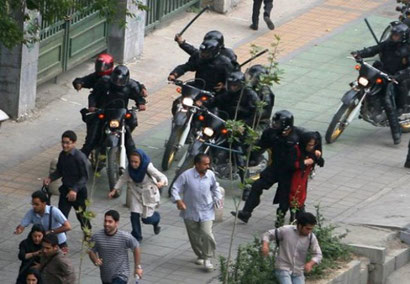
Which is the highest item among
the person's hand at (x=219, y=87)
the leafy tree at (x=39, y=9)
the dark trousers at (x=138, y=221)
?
the leafy tree at (x=39, y=9)

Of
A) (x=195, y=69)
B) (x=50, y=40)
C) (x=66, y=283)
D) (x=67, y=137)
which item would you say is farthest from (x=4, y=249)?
(x=50, y=40)

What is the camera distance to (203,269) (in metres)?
16.6

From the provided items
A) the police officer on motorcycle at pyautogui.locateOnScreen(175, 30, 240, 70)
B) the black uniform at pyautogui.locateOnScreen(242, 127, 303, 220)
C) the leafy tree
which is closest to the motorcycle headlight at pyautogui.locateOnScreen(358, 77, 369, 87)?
the police officer on motorcycle at pyautogui.locateOnScreen(175, 30, 240, 70)

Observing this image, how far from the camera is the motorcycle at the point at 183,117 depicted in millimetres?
19438

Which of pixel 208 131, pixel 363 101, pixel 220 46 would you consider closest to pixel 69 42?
pixel 220 46

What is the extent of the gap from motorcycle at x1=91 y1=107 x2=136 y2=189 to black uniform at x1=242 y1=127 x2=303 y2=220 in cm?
175

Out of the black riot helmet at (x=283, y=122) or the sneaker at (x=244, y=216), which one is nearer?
the black riot helmet at (x=283, y=122)

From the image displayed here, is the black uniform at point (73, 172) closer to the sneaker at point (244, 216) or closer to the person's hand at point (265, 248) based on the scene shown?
the sneaker at point (244, 216)

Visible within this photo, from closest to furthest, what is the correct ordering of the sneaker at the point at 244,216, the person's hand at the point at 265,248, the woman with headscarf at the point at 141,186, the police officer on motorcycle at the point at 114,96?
the person's hand at the point at 265,248 → the woman with headscarf at the point at 141,186 → the sneaker at the point at 244,216 → the police officer on motorcycle at the point at 114,96

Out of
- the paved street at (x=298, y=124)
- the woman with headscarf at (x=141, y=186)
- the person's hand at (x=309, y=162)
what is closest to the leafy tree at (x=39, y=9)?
the woman with headscarf at (x=141, y=186)

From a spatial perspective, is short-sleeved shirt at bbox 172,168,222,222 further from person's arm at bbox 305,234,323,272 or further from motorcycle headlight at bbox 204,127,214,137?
motorcycle headlight at bbox 204,127,214,137

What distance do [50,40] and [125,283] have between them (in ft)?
26.8

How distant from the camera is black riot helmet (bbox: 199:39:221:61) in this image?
65.7 feet

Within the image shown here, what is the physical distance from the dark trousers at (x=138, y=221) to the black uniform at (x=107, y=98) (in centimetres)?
213
